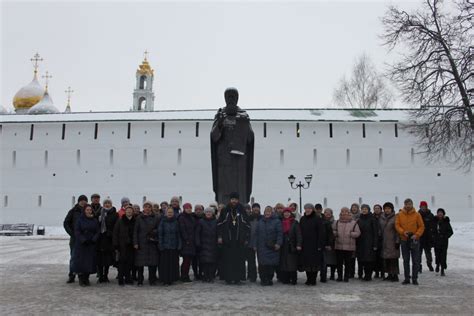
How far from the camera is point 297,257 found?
723 centimetres

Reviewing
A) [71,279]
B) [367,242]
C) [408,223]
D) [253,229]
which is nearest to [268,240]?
[253,229]

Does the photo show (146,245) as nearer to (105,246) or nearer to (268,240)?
(105,246)

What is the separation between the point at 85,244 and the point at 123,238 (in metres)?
0.58

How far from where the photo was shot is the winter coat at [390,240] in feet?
25.6

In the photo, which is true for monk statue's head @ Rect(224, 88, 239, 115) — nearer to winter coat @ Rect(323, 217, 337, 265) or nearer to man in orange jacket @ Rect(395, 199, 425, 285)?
winter coat @ Rect(323, 217, 337, 265)

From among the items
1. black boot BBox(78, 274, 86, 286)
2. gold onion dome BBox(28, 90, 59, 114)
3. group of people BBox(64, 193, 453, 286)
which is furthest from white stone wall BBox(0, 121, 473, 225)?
black boot BBox(78, 274, 86, 286)

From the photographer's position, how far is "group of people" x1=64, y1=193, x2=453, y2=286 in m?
7.11

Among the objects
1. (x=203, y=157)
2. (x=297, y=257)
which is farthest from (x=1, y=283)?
(x=203, y=157)

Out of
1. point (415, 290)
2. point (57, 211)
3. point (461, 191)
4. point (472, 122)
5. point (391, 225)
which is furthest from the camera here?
point (57, 211)

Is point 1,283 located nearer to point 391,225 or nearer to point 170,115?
point 391,225

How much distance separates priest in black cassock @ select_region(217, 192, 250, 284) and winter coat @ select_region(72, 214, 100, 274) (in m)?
1.96

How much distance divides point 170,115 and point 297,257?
23554 mm

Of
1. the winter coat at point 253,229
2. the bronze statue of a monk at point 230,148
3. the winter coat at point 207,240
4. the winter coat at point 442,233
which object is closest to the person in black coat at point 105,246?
the winter coat at point 207,240

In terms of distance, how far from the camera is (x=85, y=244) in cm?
709
